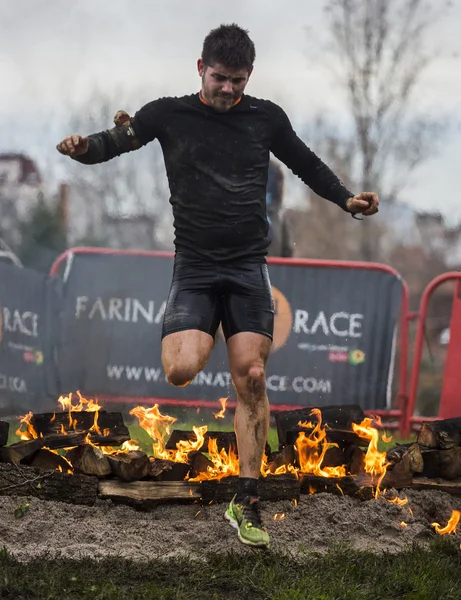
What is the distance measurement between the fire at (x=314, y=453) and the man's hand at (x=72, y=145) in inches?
85.4

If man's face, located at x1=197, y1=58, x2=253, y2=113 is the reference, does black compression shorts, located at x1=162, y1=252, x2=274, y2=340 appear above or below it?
below

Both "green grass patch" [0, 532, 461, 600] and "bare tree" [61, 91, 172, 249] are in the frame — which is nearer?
"green grass patch" [0, 532, 461, 600]

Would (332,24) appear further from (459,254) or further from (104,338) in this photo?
(104,338)

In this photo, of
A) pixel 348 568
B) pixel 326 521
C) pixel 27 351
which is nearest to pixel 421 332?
pixel 27 351

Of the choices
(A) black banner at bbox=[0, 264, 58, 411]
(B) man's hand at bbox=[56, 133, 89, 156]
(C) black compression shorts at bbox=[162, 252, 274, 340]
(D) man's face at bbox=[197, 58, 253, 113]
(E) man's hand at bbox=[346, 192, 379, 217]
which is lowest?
(A) black banner at bbox=[0, 264, 58, 411]

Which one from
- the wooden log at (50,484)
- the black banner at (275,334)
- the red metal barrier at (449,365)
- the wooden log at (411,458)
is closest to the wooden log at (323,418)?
the wooden log at (411,458)

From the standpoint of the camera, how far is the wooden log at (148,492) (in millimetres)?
4988

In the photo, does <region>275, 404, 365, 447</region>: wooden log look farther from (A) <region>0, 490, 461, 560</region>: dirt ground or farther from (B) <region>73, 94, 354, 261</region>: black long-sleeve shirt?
(B) <region>73, 94, 354, 261</region>: black long-sleeve shirt

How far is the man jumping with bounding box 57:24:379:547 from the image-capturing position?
4.82m

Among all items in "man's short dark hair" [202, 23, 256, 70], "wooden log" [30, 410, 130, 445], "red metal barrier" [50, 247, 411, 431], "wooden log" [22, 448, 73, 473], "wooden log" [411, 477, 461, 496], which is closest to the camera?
"man's short dark hair" [202, 23, 256, 70]

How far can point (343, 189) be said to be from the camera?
521 cm

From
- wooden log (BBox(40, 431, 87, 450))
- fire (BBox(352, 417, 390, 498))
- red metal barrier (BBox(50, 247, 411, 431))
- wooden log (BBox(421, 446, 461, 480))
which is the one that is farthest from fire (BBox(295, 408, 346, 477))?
red metal barrier (BBox(50, 247, 411, 431))

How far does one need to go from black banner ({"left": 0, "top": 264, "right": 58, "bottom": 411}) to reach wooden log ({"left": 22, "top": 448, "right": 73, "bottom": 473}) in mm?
4642

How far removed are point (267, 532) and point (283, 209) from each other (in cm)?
898
